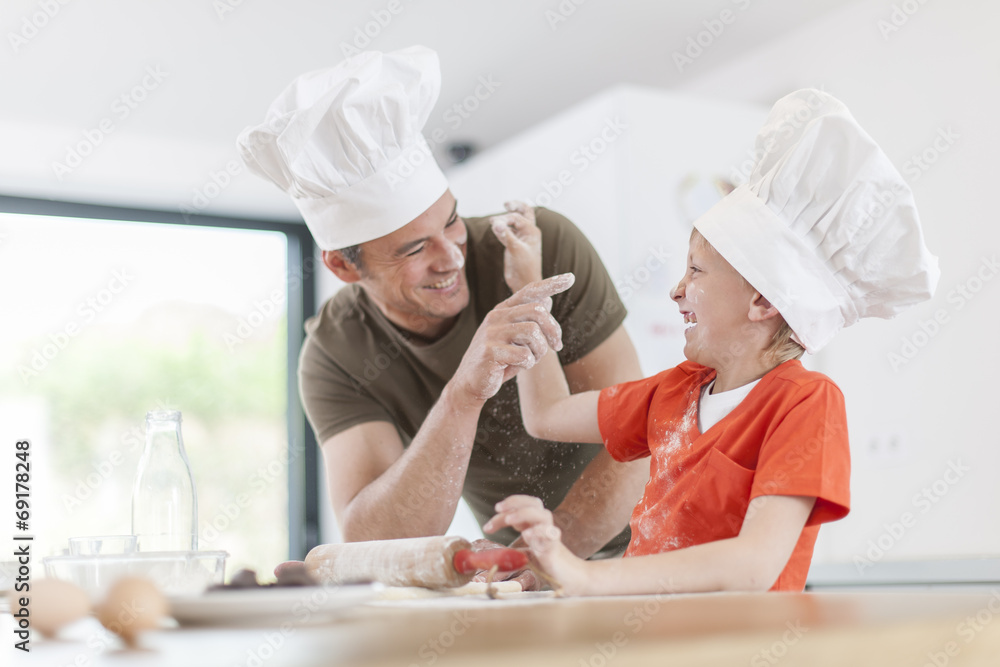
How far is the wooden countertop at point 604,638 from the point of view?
0.40 m

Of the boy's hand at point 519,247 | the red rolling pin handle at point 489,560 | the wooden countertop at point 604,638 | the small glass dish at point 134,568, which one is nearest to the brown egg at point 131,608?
the wooden countertop at point 604,638

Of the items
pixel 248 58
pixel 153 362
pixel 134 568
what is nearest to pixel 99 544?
pixel 134 568

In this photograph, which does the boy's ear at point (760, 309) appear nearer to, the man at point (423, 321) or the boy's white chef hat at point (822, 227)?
the boy's white chef hat at point (822, 227)

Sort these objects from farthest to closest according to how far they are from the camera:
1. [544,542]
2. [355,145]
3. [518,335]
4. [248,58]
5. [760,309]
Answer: [248,58] → [355,145] → [518,335] → [760,309] → [544,542]

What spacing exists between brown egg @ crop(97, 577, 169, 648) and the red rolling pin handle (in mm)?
243

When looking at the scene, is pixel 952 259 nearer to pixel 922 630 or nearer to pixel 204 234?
pixel 922 630

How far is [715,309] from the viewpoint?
3.09 feet

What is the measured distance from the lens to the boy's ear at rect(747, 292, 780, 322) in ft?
2.99

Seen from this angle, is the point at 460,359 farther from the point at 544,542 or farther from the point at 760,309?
the point at 544,542

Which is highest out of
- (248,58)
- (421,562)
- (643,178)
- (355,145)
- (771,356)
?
(248,58)

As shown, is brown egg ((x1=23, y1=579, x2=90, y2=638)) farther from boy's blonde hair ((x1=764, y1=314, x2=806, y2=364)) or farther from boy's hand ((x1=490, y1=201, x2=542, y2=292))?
boy's hand ((x1=490, y1=201, x2=542, y2=292))

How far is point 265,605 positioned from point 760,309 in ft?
1.94

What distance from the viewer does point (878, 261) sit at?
0.86 m

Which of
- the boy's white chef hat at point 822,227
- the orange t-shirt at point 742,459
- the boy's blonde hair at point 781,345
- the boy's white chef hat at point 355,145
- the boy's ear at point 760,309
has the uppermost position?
the boy's white chef hat at point 355,145
